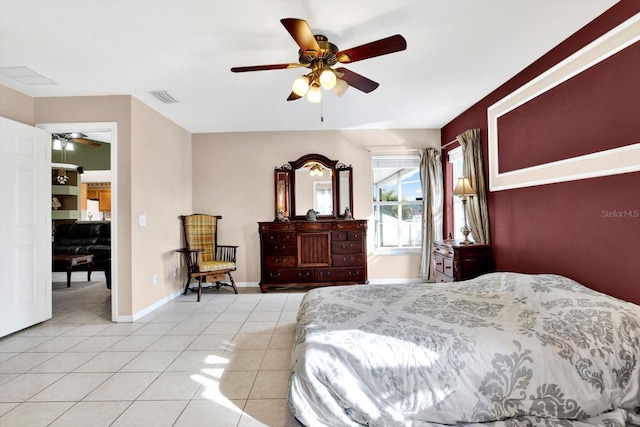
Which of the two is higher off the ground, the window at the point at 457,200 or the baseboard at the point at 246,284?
the window at the point at 457,200

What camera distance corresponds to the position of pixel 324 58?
2.32 meters

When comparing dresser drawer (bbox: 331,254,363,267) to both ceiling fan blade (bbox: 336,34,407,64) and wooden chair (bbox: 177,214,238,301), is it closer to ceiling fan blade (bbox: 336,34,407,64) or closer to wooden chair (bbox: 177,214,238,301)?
wooden chair (bbox: 177,214,238,301)

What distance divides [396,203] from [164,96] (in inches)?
146

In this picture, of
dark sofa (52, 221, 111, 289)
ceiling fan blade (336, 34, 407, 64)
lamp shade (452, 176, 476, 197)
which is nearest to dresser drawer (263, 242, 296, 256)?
lamp shade (452, 176, 476, 197)

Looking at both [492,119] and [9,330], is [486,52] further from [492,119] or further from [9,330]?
[9,330]

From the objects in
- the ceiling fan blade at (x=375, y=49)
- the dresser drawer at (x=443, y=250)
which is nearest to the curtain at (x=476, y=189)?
the dresser drawer at (x=443, y=250)

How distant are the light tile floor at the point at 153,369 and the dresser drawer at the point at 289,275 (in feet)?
2.48

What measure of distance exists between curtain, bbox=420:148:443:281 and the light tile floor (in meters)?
2.30

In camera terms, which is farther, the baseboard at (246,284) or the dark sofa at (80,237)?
the dark sofa at (80,237)

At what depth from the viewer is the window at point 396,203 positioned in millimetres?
5223

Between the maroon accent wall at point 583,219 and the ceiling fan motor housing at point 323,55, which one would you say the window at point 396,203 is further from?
the ceiling fan motor housing at point 323,55

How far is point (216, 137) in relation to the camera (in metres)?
5.23

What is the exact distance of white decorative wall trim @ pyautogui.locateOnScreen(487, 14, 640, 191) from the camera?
204 cm

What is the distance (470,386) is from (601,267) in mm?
1535
